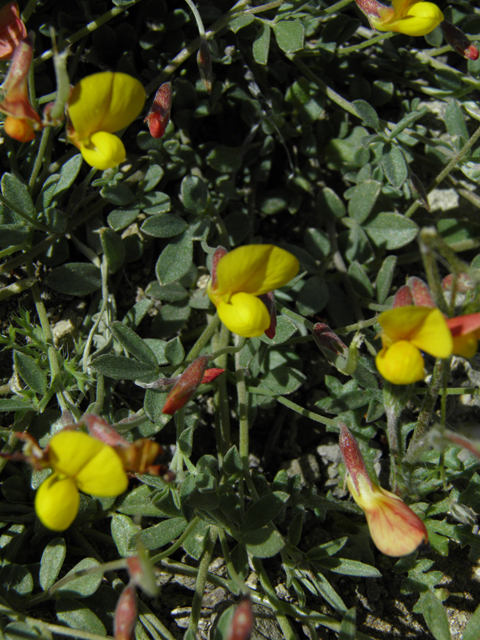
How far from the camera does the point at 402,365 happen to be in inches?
61.4

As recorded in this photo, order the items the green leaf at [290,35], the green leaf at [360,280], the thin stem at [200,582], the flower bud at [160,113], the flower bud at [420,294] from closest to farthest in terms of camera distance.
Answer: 1. the flower bud at [420,294]
2. the thin stem at [200,582]
3. the flower bud at [160,113]
4. the green leaf at [290,35]
5. the green leaf at [360,280]

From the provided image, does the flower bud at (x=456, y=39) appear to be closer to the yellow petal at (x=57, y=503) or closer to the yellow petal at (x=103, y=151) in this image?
the yellow petal at (x=103, y=151)

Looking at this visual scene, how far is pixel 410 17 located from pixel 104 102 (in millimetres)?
1234

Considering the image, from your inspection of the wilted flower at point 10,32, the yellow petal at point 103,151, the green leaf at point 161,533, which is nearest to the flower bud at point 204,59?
the yellow petal at point 103,151

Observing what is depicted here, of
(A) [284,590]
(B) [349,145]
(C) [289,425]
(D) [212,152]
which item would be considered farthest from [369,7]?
(A) [284,590]

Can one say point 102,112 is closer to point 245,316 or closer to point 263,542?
point 245,316

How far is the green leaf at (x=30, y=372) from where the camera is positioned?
6.81 feet

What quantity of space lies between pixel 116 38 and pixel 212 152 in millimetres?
732

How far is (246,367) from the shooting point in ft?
7.52

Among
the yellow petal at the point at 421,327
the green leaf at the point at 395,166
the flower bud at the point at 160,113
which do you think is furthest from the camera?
the green leaf at the point at 395,166

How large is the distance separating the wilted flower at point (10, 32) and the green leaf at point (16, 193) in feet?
1.46

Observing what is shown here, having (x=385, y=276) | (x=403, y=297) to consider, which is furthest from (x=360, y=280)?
(x=403, y=297)

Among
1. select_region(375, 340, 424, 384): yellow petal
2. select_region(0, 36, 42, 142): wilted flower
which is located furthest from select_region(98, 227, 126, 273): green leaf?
select_region(375, 340, 424, 384): yellow petal

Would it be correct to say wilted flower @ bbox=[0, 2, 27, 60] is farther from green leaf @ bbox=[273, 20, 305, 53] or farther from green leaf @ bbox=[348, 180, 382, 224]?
green leaf @ bbox=[348, 180, 382, 224]
